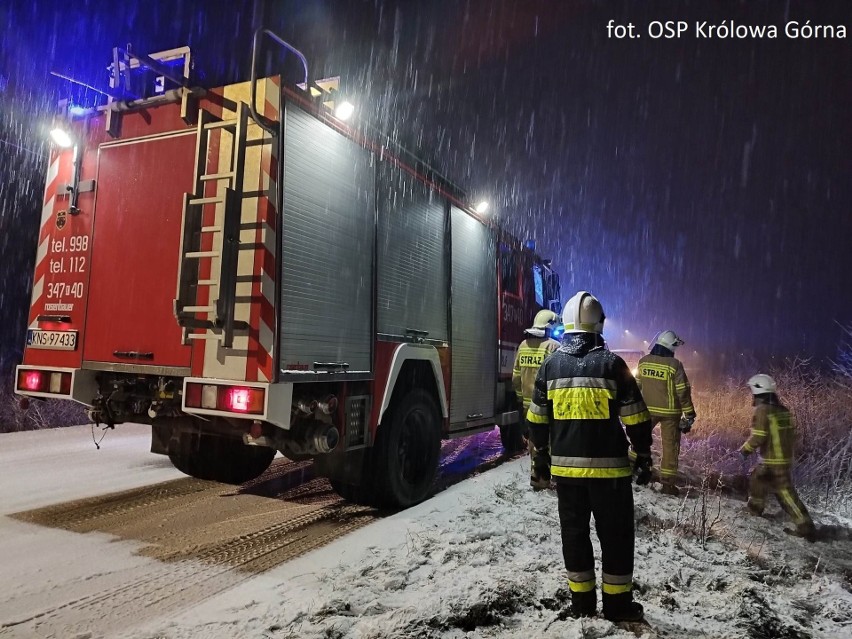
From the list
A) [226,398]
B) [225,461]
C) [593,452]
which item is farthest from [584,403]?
[225,461]

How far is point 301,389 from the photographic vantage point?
4.16m

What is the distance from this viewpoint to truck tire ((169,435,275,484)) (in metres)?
5.64

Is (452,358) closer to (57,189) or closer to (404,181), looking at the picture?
(404,181)

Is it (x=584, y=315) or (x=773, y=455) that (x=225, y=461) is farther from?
(x=773, y=455)

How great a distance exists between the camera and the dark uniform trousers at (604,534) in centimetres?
297

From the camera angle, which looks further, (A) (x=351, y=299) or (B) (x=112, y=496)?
(B) (x=112, y=496)

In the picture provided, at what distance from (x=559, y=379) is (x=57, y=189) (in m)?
4.35

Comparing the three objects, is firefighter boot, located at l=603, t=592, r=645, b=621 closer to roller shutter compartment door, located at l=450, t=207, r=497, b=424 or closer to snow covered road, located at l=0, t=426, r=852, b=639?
snow covered road, located at l=0, t=426, r=852, b=639

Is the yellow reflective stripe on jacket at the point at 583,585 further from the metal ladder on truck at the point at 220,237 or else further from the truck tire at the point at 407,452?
the metal ladder on truck at the point at 220,237

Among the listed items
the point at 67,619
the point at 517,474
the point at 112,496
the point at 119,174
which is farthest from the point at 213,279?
the point at 517,474

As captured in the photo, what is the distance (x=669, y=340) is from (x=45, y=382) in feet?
19.8

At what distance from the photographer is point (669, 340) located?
672cm

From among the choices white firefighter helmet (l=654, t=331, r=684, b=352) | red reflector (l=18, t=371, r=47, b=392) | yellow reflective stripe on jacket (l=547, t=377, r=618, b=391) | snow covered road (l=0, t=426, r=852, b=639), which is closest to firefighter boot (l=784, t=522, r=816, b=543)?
snow covered road (l=0, t=426, r=852, b=639)

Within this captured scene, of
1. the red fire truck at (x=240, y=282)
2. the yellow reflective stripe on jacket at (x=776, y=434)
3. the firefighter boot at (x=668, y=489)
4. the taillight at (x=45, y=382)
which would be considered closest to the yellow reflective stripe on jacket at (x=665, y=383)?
the firefighter boot at (x=668, y=489)
